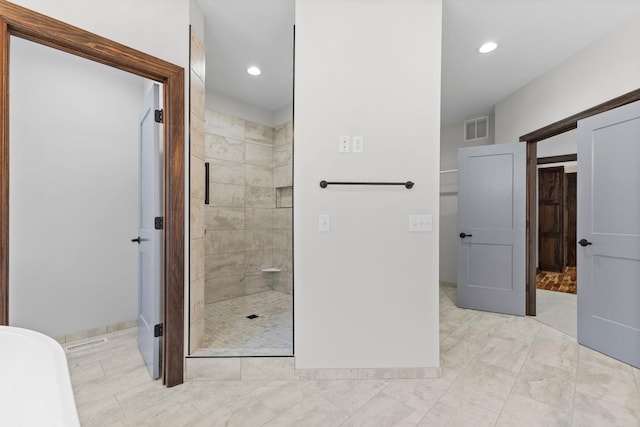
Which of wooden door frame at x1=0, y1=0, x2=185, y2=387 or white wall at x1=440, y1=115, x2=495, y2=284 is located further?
white wall at x1=440, y1=115, x2=495, y2=284

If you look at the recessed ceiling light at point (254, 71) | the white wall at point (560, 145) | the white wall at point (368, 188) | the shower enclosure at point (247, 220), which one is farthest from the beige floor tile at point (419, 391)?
the white wall at point (560, 145)

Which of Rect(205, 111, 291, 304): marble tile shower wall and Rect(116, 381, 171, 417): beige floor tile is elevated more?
Rect(205, 111, 291, 304): marble tile shower wall

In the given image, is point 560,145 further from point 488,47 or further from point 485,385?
point 485,385

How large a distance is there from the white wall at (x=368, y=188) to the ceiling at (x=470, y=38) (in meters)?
0.57

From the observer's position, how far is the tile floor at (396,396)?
1.49m

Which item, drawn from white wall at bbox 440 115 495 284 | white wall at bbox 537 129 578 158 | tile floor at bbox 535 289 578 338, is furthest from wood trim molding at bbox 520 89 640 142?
white wall at bbox 537 129 578 158

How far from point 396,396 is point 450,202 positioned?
3.27 meters

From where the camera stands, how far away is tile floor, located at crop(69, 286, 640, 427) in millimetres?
1486

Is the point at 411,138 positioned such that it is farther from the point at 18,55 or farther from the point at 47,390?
the point at 18,55

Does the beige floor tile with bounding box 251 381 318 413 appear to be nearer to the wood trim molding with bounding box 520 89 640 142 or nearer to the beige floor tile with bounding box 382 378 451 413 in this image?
the beige floor tile with bounding box 382 378 451 413

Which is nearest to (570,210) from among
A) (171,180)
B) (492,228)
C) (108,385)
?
(492,228)

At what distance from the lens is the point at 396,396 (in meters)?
1.68

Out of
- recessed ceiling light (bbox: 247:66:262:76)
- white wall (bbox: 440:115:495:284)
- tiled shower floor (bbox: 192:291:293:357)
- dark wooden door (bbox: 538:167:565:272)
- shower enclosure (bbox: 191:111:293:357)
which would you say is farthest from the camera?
dark wooden door (bbox: 538:167:565:272)

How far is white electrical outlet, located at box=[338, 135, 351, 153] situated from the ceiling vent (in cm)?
318
